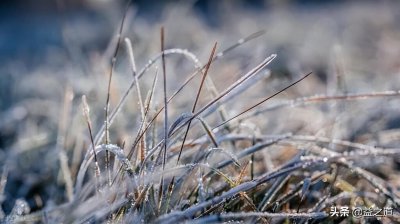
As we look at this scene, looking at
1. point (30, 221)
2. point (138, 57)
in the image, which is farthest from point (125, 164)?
point (138, 57)

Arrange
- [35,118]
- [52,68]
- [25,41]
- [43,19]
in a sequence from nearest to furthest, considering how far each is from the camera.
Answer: [35,118] < [52,68] < [25,41] < [43,19]

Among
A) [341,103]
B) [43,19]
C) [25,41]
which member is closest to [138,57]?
[341,103]

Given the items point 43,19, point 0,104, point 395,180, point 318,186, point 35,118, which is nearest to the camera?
point 318,186

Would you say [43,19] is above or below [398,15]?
above

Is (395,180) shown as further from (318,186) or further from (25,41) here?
(25,41)

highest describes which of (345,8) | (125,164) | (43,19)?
(125,164)

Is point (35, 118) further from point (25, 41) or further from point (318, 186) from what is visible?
point (25, 41)

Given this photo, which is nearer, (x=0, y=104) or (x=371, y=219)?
(x=371, y=219)
